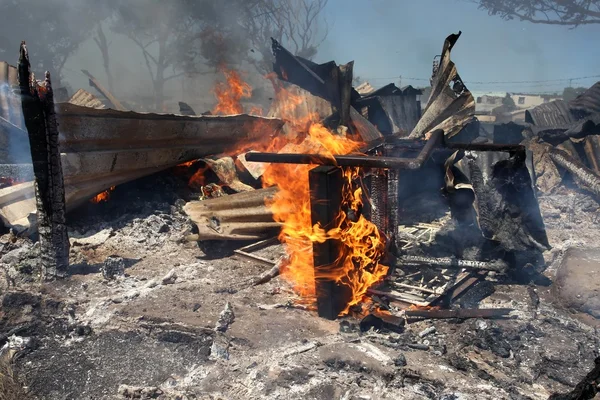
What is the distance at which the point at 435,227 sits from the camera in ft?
26.6

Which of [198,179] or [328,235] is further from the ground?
[198,179]

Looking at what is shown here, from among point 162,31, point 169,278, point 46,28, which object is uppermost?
point 162,31

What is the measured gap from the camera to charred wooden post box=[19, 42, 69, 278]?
5625 mm

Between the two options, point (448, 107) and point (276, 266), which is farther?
point (448, 107)

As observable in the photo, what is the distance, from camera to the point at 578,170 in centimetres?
1045

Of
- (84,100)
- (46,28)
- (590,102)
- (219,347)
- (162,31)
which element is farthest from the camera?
(162,31)

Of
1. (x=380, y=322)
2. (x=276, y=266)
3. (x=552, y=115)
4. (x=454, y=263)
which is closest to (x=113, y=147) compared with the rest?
(x=276, y=266)

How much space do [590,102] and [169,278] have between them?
14.9 meters

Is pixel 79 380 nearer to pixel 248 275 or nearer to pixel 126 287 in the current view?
pixel 126 287

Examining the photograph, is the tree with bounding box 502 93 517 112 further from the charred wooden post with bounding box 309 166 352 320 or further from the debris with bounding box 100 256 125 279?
the debris with bounding box 100 256 125 279

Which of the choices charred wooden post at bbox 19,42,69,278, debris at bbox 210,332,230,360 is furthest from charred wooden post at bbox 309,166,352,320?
charred wooden post at bbox 19,42,69,278

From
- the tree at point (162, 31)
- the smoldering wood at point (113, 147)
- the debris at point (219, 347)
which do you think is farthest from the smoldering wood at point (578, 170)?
the tree at point (162, 31)

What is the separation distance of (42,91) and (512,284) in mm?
6868

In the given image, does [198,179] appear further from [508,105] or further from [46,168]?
[508,105]
